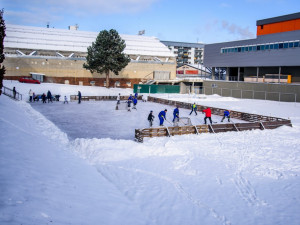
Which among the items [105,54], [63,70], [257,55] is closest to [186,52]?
[257,55]

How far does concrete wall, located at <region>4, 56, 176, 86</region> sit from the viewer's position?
50938 mm

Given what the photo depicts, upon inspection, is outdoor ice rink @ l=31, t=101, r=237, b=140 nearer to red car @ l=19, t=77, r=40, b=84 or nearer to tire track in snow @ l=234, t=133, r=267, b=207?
tire track in snow @ l=234, t=133, r=267, b=207

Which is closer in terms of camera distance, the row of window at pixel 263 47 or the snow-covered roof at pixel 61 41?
the row of window at pixel 263 47

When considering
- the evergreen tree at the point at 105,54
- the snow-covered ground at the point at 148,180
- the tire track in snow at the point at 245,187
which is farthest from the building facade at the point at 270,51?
the tire track in snow at the point at 245,187

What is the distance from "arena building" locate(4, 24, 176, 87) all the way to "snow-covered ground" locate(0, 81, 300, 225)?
125ft

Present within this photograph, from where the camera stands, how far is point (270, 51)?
155 ft

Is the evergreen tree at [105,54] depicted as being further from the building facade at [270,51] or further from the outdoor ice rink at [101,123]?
the outdoor ice rink at [101,123]

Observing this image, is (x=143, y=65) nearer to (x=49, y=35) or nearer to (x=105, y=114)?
(x=49, y=35)

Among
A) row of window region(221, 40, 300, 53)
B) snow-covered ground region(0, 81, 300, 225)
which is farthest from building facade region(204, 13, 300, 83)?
snow-covered ground region(0, 81, 300, 225)

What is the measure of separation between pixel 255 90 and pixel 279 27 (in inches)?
492

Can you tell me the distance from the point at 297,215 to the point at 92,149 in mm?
9926

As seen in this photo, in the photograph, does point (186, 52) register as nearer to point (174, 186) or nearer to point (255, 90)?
point (255, 90)

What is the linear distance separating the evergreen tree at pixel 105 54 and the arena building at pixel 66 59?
218 inches

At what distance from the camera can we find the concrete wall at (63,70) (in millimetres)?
50938
